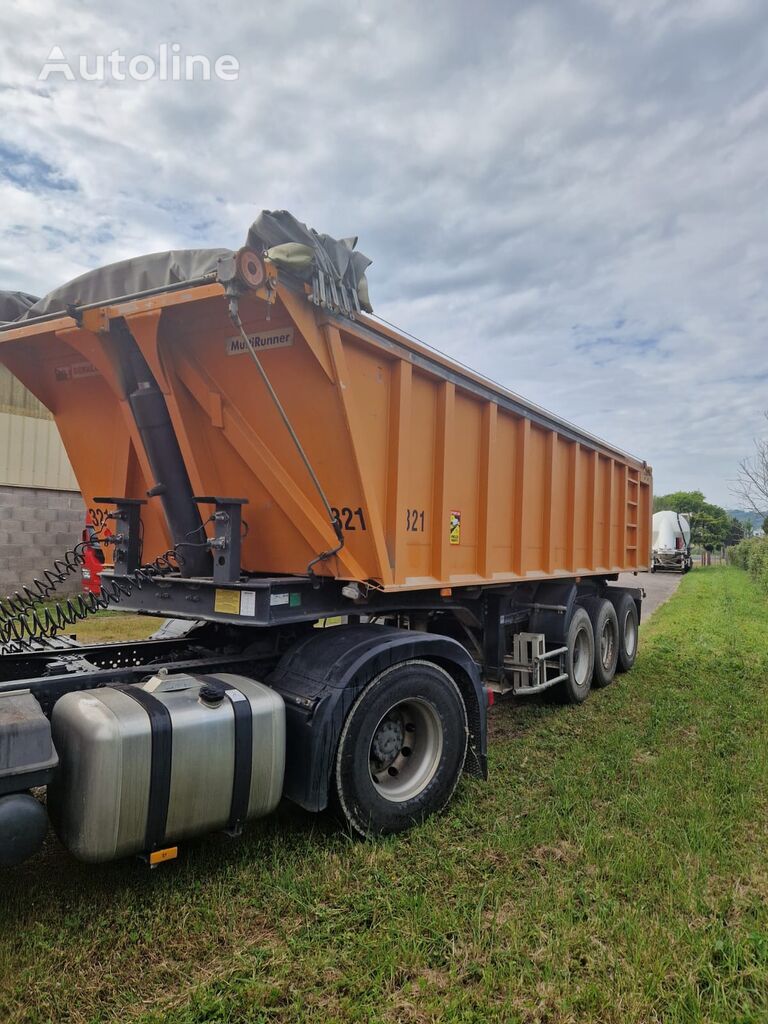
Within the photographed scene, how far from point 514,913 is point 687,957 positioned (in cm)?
72

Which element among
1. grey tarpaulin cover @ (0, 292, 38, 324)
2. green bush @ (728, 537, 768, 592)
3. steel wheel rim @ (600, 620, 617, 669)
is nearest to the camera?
grey tarpaulin cover @ (0, 292, 38, 324)

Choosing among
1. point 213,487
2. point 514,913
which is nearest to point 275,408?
point 213,487

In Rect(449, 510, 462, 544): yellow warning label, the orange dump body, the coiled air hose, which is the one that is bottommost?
the coiled air hose

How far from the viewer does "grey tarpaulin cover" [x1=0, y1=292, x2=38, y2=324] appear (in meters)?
4.35

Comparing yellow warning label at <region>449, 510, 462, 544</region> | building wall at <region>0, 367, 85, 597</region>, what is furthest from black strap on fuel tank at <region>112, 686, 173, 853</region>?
building wall at <region>0, 367, 85, 597</region>

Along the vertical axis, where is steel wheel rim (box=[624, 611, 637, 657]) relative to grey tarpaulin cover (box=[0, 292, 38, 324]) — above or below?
below

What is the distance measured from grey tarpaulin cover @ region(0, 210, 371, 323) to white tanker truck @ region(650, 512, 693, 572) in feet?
111

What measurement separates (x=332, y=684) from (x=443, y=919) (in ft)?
4.02

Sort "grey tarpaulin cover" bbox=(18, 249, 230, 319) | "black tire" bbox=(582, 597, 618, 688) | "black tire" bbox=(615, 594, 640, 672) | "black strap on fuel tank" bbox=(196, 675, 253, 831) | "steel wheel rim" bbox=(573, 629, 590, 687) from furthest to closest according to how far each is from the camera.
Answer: "black tire" bbox=(615, 594, 640, 672)
"black tire" bbox=(582, 597, 618, 688)
"steel wheel rim" bbox=(573, 629, 590, 687)
"grey tarpaulin cover" bbox=(18, 249, 230, 319)
"black strap on fuel tank" bbox=(196, 675, 253, 831)

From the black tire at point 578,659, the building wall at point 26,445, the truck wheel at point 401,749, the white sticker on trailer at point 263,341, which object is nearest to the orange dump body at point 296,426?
the white sticker on trailer at point 263,341

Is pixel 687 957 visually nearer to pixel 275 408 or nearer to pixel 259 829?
pixel 259 829

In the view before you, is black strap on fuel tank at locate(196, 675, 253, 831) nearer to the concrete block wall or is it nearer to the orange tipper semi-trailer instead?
the orange tipper semi-trailer

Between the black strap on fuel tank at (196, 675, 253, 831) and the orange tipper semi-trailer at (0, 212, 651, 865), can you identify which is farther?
the black strap on fuel tank at (196, 675, 253, 831)

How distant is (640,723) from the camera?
6.24 m
